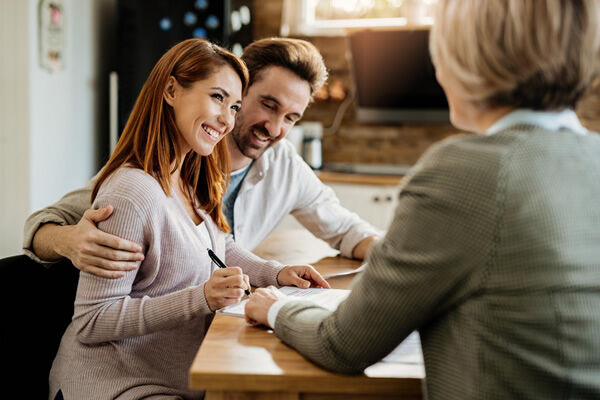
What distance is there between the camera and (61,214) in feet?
4.71

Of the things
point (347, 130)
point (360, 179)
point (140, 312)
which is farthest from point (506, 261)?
point (347, 130)

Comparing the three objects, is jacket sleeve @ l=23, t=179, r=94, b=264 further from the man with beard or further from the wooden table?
the wooden table

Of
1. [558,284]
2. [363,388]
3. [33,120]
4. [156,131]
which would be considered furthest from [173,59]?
[33,120]

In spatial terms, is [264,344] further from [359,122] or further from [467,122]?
[359,122]

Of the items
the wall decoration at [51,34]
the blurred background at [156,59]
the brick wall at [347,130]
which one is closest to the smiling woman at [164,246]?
the blurred background at [156,59]

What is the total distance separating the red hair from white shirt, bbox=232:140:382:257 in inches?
19.1

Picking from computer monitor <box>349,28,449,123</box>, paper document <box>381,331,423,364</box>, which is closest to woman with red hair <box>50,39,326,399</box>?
paper document <box>381,331,423,364</box>

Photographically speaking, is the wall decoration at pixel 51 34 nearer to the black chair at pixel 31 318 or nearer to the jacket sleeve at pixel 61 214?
the jacket sleeve at pixel 61 214

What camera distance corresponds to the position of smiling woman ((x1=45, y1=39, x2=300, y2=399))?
1122 mm

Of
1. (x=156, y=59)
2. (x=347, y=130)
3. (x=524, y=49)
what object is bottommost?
(x=347, y=130)

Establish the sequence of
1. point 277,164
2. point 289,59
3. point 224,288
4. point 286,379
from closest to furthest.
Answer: point 286,379 → point 224,288 → point 289,59 → point 277,164

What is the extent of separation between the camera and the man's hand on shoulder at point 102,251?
1.11 metres

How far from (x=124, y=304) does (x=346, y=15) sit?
3.42 metres

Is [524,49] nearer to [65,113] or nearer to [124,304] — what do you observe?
[124,304]
